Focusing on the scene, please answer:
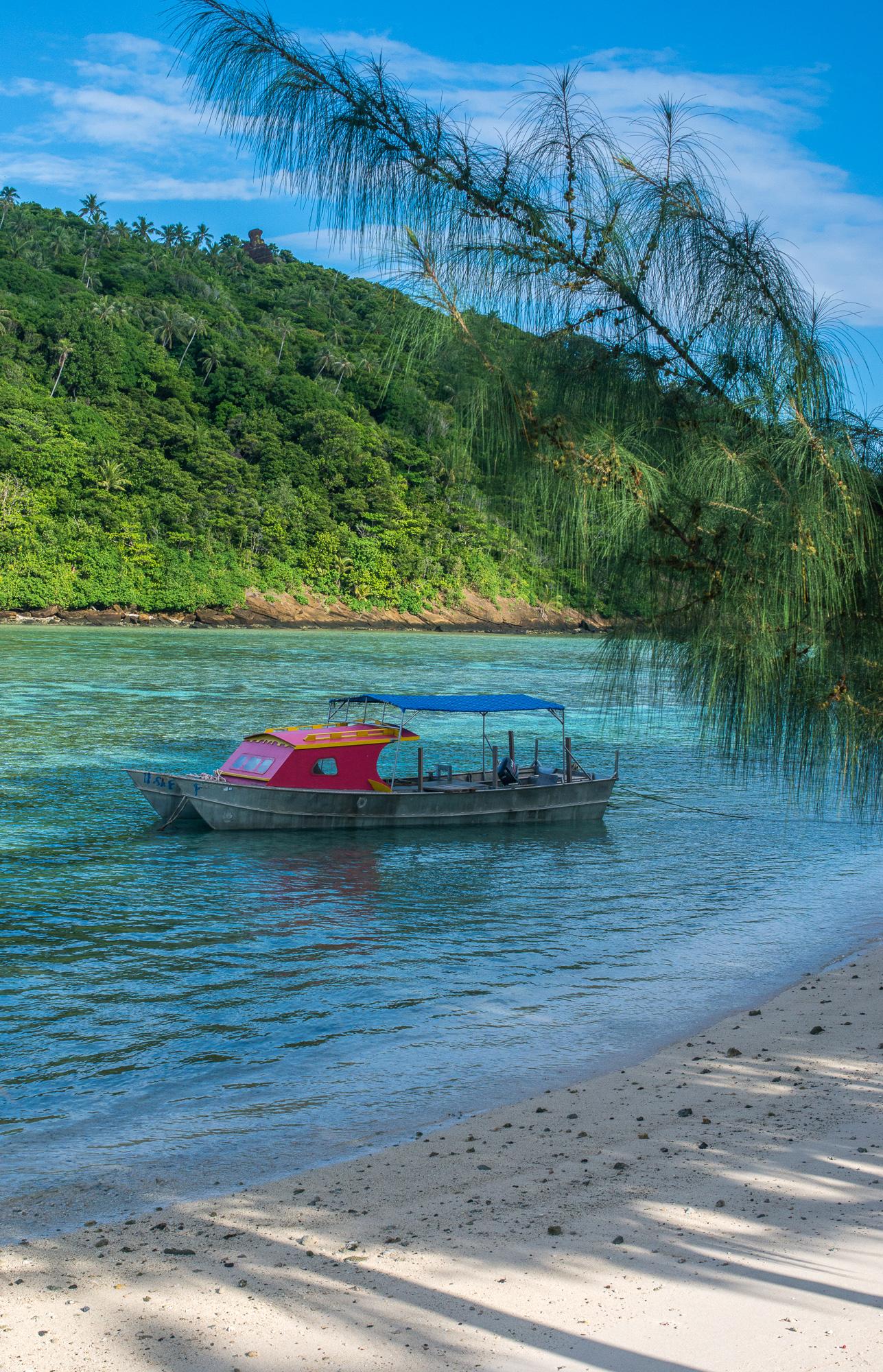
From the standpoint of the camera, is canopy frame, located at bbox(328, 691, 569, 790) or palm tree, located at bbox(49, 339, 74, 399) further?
palm tree, located at bbox(49, 339, 74, 399)

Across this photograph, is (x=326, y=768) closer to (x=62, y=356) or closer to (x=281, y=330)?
(x=62, y=356)

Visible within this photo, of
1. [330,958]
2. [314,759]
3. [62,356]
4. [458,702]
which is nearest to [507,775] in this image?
[458,702]

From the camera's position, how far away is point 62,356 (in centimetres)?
10400

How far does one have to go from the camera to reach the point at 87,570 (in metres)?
90.2

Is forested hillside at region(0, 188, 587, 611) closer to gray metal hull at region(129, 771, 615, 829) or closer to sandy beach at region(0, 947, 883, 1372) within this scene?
gray metal hull at region(129, 771, 615, 829)

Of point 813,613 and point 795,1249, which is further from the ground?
point 813,613

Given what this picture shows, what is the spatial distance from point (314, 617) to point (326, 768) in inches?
3240

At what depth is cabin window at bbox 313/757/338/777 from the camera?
21.7 meters

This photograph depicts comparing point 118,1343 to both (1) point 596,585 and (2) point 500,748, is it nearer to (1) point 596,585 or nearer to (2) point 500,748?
(1) point 596,585

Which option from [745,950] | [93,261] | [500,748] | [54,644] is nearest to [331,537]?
[54,644]

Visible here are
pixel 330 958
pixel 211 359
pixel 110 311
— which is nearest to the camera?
pixel 330 958

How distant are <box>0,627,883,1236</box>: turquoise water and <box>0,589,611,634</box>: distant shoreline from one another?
2469 inches

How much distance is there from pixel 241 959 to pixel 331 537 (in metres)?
92.9

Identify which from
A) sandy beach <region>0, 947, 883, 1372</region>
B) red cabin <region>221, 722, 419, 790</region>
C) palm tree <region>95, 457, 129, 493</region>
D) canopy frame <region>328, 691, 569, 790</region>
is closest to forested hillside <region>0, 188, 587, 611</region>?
palm tree <region>95, 457, 129, 493</region>
